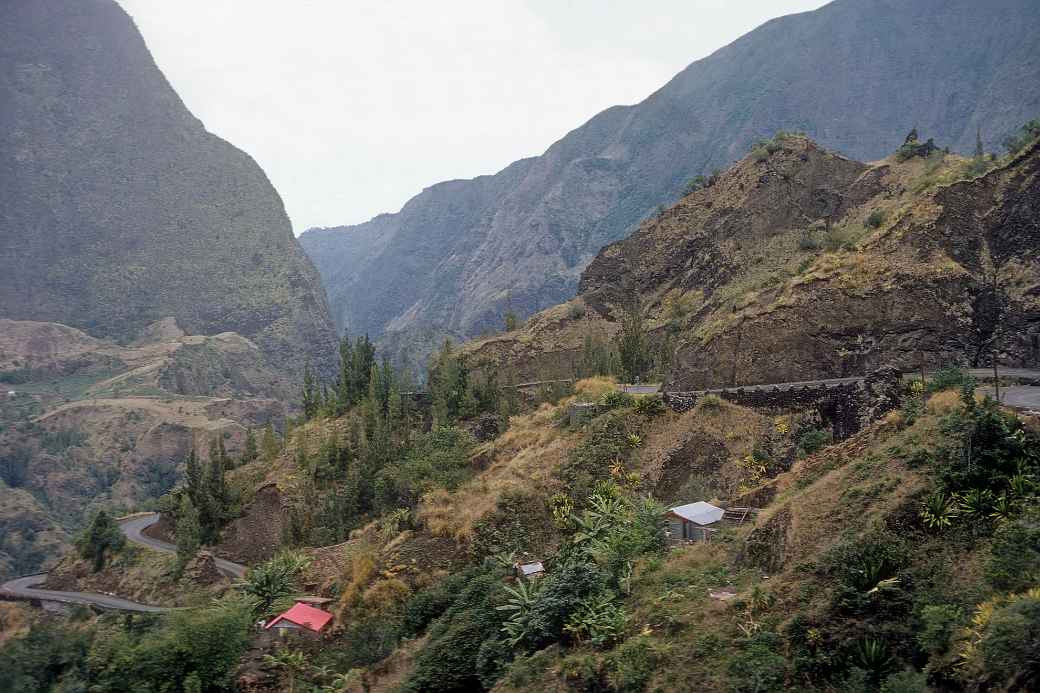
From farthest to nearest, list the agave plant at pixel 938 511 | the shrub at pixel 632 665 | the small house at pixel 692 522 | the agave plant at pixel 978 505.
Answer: the small house at pixel 692 522, the shrub at pixel 632 665, the agave plant at pixel 938 511, the agave plant at pixel 978 505

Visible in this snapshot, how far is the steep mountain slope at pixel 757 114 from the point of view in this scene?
122m

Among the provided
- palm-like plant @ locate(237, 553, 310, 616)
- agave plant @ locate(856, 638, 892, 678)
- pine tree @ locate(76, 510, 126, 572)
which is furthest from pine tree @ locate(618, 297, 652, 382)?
pine tree @ locate(76, 510, 126, 572)

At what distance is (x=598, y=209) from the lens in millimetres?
149625

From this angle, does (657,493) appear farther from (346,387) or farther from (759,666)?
(346,387)

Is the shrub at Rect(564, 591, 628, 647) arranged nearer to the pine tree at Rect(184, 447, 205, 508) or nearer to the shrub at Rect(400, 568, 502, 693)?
the shrub at Rect(400, 568, 502, 693)

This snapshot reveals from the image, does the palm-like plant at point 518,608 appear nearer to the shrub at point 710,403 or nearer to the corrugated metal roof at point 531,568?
the corrugated metal roof at point 531,568

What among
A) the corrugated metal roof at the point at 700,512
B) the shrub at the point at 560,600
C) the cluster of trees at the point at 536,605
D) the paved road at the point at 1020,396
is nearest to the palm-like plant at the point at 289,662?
the cluster of trees at the point at 536,605

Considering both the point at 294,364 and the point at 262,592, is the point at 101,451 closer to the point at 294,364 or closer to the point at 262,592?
the point at 294,364

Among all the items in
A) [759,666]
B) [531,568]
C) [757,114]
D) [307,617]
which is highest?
[757,114]

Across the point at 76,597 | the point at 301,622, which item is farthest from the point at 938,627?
the point at 76,597

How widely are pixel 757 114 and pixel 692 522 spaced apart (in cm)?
13968

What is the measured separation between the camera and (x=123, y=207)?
495 feet

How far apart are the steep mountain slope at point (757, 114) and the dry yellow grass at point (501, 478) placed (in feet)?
317

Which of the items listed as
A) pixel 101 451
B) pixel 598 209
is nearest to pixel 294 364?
pixel 101 451
